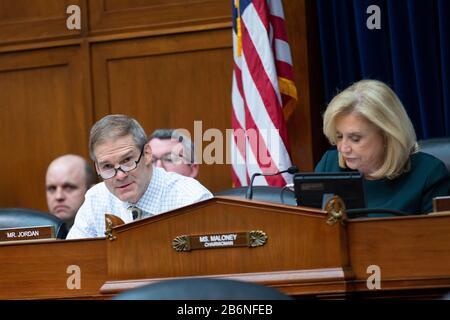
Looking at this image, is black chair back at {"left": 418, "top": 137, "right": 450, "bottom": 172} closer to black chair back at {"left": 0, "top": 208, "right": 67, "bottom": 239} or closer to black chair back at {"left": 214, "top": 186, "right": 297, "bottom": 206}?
black chair back at {"left": 214, "top": 186, "right": 297, "bottom": 206}

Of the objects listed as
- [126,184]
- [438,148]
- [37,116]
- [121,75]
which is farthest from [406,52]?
[37,116]

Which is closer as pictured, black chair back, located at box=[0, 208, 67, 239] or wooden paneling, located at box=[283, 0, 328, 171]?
black chair back, located at box=[0, 208, 67, 239]

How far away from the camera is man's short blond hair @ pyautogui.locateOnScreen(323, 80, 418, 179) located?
401 centimetres

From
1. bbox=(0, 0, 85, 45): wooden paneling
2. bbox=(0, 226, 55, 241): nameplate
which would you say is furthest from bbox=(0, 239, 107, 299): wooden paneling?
bbox=(0, 0, 85, 45): wooden paneling

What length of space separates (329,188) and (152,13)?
3.10 metres

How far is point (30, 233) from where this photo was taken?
351 centimetres

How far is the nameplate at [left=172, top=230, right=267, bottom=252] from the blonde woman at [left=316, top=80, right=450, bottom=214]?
3.39ft

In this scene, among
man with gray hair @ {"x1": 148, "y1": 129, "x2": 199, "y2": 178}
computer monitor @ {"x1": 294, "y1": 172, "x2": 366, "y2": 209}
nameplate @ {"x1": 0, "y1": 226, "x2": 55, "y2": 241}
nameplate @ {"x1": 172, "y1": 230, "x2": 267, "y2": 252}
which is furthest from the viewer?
man with gray hair @ {"x1": 148, "y1": 129, "x2": 199, "y2": 178}

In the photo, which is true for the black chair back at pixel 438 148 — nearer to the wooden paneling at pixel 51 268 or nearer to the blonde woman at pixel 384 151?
the blonde woman at pixel 384 151

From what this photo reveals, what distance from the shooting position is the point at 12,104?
6.40 m

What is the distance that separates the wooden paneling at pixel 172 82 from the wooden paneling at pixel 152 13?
9cm

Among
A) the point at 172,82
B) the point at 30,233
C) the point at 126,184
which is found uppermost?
the point at 172,82

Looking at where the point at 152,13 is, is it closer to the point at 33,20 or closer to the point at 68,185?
the point at 33,20

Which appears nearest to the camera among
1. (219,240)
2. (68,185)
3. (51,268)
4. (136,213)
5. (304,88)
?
(219,240)
